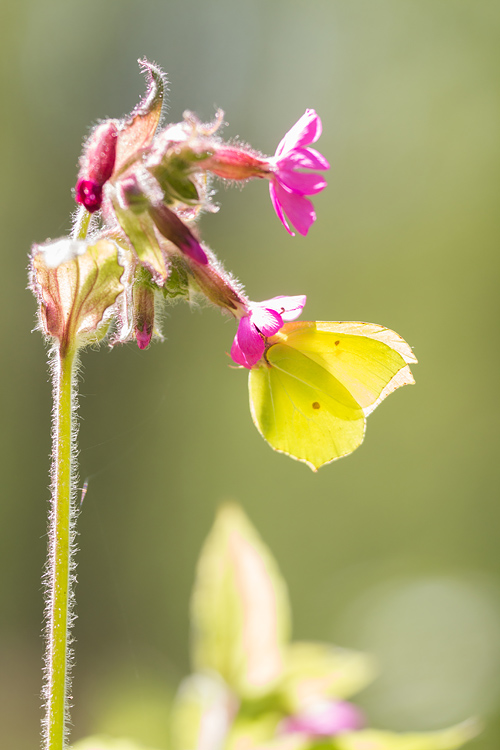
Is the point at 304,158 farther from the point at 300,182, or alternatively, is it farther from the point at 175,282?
the point at 175,282

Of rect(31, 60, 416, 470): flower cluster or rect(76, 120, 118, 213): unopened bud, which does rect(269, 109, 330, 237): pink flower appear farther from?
rect(76, 120, 118, 213): unopened bud

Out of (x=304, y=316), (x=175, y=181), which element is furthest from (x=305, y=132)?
(x=304, y=316)

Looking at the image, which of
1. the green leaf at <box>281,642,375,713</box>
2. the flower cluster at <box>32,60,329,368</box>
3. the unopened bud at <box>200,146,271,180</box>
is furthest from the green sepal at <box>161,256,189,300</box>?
the green leaf at <box>281,642,375,713</box>

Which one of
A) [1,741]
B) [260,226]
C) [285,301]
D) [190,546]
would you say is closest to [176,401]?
[190,546]

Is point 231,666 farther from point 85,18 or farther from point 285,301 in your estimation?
point 85,18

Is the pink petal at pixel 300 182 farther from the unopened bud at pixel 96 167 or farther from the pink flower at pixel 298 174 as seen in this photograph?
the unopened bud at pixel 96 167

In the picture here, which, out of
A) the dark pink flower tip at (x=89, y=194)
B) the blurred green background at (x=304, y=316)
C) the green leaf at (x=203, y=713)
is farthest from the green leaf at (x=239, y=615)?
the blurred green background at (x=304, y=316)

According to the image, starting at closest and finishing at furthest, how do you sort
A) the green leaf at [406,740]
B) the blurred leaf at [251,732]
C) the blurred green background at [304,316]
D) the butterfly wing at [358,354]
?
1. the green leaf at [406,740]
2. the blurred leaf at [251,732]
3. the butterfly wing at [358,354]
4. the blurred green background at [304,316]
